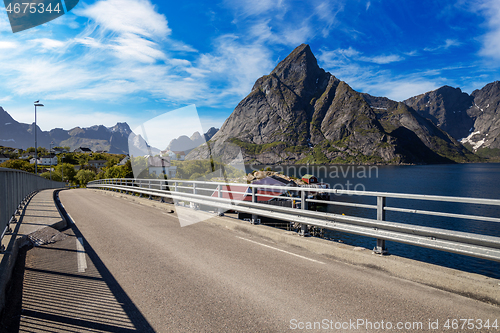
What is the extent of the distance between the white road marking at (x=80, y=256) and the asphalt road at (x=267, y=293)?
164 millimetres

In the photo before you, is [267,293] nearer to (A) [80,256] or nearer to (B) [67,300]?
(B) [67,300]

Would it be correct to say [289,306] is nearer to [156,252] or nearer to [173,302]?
[173,302]

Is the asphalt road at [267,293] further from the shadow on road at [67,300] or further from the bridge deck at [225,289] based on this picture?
the shadow on road at [67,300]

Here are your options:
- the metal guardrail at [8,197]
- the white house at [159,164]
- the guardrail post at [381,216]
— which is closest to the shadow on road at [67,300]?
the metal guardrail at [8,197]

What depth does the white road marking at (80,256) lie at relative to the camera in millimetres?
5382

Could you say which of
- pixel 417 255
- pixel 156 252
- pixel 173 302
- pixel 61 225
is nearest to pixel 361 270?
pixel 173 302

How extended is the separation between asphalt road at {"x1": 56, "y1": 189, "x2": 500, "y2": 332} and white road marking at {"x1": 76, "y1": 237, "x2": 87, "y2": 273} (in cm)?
16

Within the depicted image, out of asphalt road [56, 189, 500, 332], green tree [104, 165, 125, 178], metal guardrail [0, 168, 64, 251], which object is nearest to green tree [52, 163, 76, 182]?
green tree [104, 165, 125, 178]

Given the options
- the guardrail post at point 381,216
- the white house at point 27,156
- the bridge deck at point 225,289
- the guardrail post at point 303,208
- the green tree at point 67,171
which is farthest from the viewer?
the white house at point 27,156

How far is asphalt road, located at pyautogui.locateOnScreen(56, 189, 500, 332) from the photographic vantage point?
338 cm

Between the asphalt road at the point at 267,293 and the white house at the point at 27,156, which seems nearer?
the asphalt road at the point at 267,293

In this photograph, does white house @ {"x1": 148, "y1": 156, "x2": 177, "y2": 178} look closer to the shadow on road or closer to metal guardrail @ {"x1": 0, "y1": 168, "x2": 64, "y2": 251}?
metal guardrail @ {"x1": 0, "y1": 168, "x2": 64, "y2": 251}

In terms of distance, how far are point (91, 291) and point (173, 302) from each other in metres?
1.42

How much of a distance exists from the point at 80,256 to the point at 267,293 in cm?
453
